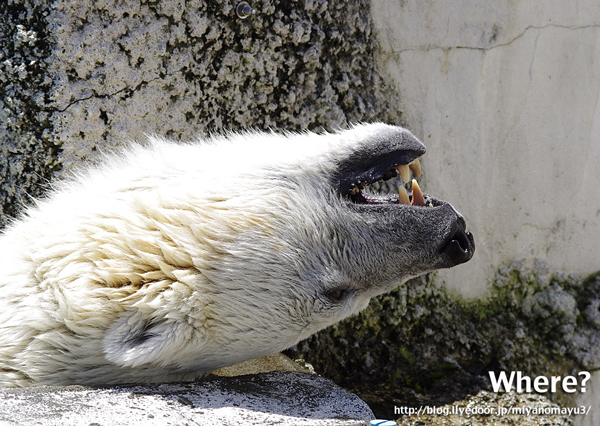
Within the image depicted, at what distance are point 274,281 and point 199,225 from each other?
30 cm

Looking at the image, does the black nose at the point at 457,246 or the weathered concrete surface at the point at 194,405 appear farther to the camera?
the black nose at the point at 457,246

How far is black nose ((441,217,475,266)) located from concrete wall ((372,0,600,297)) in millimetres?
1235

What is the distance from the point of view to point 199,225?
2.06 meters

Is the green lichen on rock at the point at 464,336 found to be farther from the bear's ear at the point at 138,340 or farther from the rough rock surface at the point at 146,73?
the bear's ear at the point at 138,340

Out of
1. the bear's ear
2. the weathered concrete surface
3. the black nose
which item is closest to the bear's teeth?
the black nose

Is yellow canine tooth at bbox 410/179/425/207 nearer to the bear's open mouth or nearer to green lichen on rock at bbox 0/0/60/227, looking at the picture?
the bear's open mouth

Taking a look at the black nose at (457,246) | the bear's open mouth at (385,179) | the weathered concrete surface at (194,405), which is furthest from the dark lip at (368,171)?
the weathered concrete surface at (194,405)

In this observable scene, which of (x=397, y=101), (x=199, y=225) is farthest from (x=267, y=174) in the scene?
(x=397, y=101)

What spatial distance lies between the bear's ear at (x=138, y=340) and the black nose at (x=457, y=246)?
925mm

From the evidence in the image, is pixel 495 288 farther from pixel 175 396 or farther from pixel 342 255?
pixel 175 396

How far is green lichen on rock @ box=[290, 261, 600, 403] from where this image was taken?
3.35 meters

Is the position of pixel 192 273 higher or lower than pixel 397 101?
lower

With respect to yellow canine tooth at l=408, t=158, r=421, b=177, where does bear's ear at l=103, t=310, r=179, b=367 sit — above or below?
below

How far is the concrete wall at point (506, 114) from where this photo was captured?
10.9 feet
